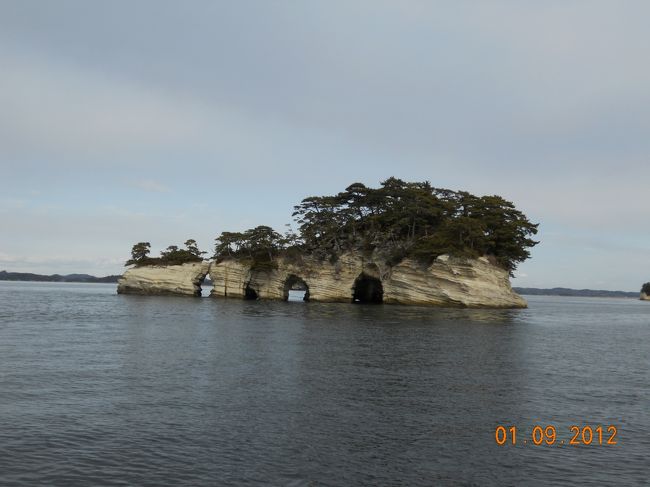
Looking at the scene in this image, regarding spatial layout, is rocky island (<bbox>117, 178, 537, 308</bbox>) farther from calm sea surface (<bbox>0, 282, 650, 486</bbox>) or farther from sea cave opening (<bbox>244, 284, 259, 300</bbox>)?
calm sea surface (<bbox>0, 282, 650, 486</bbox>)

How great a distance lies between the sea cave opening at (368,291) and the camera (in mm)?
89562

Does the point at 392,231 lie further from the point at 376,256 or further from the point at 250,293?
the point at 250,293

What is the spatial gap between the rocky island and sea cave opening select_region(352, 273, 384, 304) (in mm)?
212

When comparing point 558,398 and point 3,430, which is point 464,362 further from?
point 3,430

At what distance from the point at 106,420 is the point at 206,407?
123 inches

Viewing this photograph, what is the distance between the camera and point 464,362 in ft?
86.1

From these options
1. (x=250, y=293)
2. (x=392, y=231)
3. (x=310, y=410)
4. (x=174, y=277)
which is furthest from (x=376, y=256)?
(x=310, y=410)

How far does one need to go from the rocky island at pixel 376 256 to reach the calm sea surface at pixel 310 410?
3695cm

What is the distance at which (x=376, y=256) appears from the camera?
260 ft

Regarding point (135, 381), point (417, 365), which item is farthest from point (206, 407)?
point (417, 365)

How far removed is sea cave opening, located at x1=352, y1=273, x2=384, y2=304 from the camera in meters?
89.6

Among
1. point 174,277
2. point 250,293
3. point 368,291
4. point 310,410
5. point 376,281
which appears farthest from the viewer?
point 250,293
